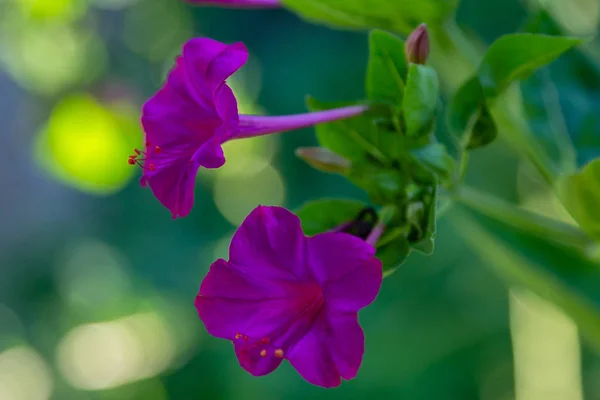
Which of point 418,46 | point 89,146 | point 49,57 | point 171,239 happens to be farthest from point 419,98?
point 171,239

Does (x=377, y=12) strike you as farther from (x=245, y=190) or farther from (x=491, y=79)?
(x=245, y=190)

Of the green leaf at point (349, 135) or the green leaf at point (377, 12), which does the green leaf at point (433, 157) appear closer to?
the green leaf at point (349, 135)

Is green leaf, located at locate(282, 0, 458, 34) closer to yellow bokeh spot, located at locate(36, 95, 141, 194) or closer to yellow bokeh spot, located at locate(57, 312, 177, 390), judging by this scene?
yellow bokeh spot, located at locate(36, 95, 141, 194)

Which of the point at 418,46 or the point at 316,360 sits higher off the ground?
the point at 418,46

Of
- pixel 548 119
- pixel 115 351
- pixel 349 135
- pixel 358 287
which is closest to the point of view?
pixel 358 287

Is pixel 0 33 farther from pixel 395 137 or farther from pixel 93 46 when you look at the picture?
pixel 395 137

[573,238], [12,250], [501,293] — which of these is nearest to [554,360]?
[501,293]

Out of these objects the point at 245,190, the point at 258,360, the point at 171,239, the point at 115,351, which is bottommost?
the point at 115,351
